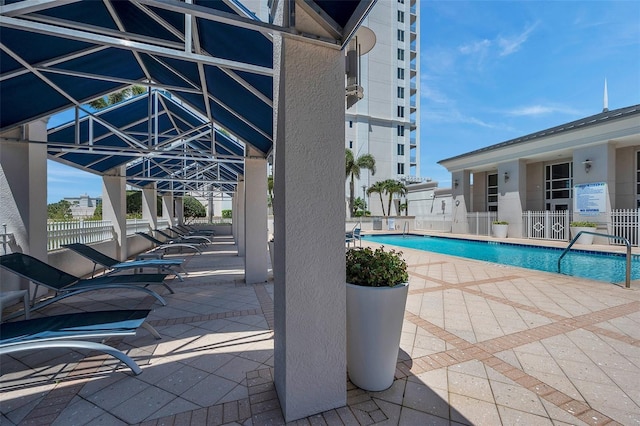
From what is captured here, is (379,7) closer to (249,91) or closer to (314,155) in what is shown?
(249,91)

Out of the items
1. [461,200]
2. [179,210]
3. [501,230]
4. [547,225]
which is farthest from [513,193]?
[179,210]

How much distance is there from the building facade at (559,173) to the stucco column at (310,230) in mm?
15528

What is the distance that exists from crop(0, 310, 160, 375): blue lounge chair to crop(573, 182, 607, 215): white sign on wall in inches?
664

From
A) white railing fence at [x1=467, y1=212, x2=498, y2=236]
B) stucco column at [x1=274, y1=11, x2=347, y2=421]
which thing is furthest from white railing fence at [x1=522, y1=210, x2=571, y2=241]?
stucco column at [x1=274, y1=11, x2=347, y2=421]

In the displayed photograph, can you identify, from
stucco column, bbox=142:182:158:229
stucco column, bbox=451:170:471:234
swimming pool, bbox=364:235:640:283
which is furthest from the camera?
stucco column, bbox=451:170:471:234

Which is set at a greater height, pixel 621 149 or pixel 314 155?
pixel 621 149

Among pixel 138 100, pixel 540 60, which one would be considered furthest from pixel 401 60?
pixel 138 100

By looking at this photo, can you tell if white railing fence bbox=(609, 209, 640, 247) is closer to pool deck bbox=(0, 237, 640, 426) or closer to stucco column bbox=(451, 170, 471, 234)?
stucco column bbox=(451, 170, 471, 234)

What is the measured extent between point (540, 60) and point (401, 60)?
24950 millimetres

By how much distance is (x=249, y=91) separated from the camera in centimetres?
402

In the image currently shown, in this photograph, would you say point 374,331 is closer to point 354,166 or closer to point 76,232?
point 76,232

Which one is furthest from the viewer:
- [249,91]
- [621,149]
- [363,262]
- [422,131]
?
[422,131]

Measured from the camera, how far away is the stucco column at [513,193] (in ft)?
51.2

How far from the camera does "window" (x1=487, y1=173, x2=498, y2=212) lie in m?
19.1
